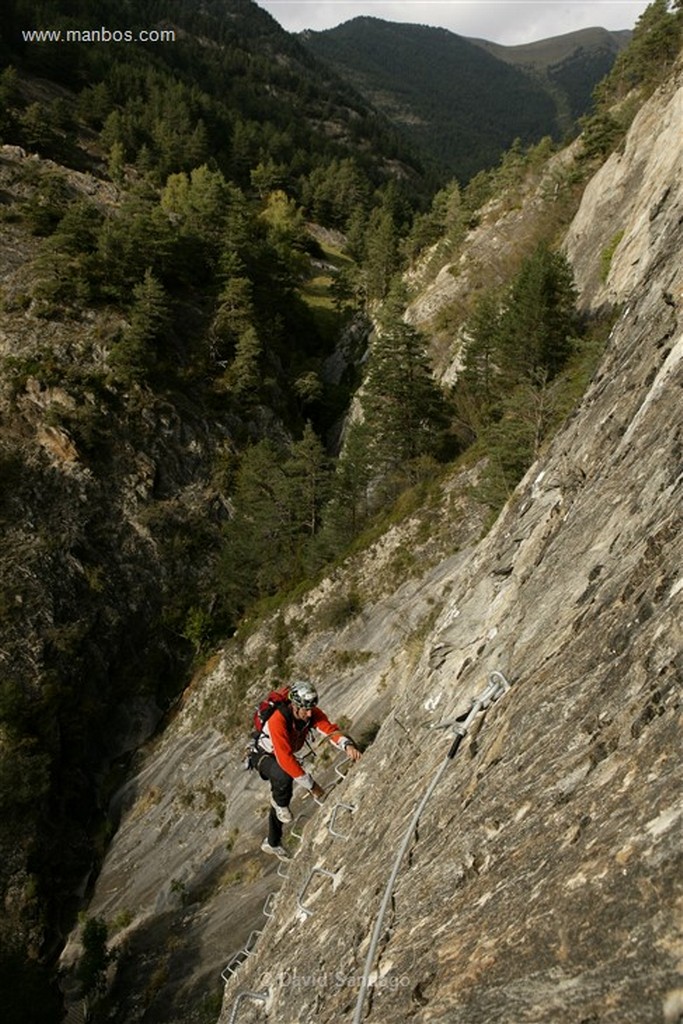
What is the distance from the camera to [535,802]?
189 inches

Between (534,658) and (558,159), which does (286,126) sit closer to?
(558,159)

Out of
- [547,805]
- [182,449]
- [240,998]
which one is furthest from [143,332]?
[547,805]

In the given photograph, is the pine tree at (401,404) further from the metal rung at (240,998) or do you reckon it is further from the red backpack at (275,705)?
the metal rung at (240,998)

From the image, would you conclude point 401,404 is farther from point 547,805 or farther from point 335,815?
point 547,805

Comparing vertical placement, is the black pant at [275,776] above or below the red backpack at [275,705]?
below

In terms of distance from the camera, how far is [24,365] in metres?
37.5

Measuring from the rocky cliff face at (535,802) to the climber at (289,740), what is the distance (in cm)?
75

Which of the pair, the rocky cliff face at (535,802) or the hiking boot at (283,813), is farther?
the hiking boot at (283,813)

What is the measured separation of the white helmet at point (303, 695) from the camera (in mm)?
8336

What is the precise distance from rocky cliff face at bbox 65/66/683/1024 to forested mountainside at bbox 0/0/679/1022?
8324mm

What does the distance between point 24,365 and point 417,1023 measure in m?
41.3

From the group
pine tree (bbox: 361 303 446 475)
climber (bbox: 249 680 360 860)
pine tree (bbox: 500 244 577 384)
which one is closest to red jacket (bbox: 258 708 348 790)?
climber (bbox: 249 680 360 860)

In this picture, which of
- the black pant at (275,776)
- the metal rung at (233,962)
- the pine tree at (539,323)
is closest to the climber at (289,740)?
the black pant at (275,776)

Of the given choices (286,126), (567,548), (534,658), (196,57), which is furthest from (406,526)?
(196,57)
